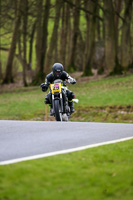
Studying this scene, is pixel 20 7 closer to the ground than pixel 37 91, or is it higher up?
higher up

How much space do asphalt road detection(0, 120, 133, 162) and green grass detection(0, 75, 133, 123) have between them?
10.3 metres

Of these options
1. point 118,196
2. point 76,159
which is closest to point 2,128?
point 76,159

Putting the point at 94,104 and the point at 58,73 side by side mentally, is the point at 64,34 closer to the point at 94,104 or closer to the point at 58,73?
the point at 94,104

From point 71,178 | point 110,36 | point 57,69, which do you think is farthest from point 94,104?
point 71,178

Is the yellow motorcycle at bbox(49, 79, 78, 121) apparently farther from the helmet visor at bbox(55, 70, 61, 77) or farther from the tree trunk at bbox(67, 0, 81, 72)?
the tree trunk at bbox(67, 0, 81, 72)

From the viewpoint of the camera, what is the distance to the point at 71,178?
6.26 metres

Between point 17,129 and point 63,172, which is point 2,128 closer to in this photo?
point 17,129

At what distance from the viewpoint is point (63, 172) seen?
6.56 m

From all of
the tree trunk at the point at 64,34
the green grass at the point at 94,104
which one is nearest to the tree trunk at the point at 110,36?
the green grass at the point at 94,104

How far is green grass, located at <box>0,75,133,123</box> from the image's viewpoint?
23.0 metres

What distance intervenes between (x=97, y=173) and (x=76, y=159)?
3.14ft

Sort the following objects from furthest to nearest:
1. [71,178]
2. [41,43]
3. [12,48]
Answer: [12,48] → [41,43] → [71,178]

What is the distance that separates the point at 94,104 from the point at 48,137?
1574 cm

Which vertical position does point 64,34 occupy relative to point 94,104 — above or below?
above
